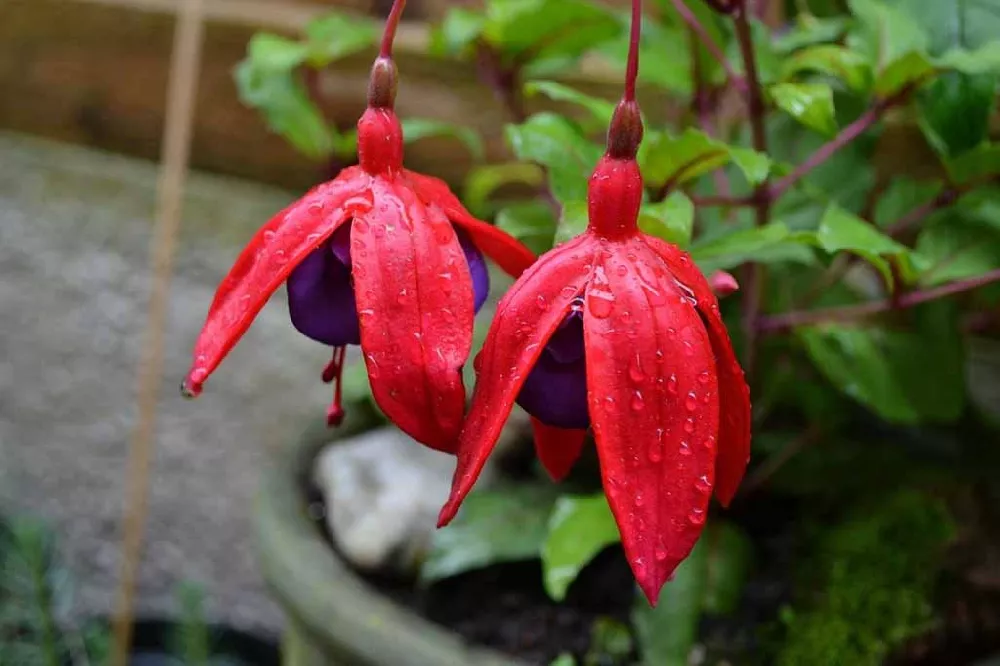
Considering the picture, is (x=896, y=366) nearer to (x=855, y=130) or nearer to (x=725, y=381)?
(x=855, y=130)

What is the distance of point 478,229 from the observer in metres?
0.34

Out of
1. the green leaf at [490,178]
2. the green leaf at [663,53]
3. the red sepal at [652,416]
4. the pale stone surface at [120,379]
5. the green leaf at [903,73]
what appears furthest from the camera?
the pale stone surface at [120,379]

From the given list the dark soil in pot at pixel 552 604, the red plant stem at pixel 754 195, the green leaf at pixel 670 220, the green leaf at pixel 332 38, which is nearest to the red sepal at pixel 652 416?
the green leaf at pixel 670 220

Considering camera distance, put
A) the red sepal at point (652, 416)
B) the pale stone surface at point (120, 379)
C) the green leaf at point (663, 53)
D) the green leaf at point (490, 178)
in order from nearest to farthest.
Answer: the red sepal at point (652, 416) < the green leaf at point (663, 53) < the green leaf at point (490, 178) < the pale stone surface at point (120, 379)

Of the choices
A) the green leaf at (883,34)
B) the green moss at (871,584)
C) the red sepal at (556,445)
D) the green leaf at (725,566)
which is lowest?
the green moss at (871,584)

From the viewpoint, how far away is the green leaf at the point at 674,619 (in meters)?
0.59

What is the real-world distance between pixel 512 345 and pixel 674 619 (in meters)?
0.37

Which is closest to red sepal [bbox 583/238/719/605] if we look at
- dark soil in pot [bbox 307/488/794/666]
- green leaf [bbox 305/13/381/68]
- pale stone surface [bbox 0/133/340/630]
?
dark soil in pot [bbox 307/488/794/666]

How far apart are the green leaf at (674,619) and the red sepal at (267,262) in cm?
38

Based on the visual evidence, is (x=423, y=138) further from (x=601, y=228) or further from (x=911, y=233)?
(x=601, y=228)

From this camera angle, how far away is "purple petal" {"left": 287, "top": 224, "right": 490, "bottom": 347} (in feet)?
1.07

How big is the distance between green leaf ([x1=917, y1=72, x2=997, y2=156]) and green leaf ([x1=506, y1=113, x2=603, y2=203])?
20 centimetres

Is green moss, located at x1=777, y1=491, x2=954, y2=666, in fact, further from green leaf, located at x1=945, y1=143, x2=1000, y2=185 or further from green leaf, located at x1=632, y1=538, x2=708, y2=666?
green leaf, located at x1=945, y1=143, x2=1000, y2=185

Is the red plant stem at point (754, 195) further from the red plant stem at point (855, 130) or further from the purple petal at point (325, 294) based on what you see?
the purple petal at point (325, 294)
